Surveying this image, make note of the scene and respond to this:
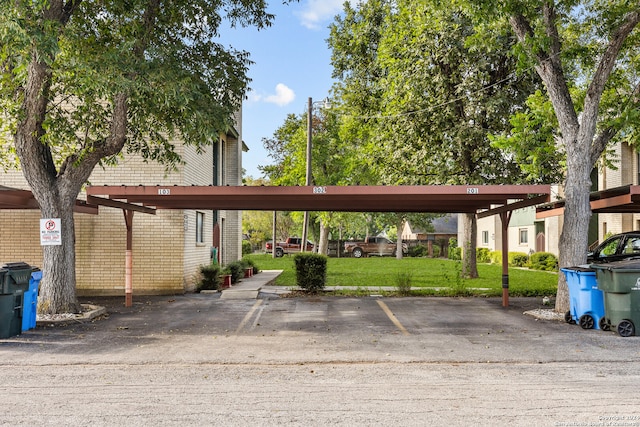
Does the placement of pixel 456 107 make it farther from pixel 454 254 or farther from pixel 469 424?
pixel 454 254

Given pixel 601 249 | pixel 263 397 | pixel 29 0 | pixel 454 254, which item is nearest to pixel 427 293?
pixel 601 249

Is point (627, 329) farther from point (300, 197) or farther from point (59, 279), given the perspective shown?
point (59, 279)

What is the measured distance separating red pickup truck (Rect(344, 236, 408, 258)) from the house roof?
30.7 m

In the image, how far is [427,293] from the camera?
16375 mm

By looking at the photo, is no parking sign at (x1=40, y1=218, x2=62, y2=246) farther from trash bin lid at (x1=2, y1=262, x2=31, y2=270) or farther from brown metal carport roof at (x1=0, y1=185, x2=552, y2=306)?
trash bin lid at (x1=2, y1=262, x2=31, y2=270)

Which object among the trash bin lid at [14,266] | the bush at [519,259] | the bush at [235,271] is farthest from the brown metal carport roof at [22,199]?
the bush at [519,259]

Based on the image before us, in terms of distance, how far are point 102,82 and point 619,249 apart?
1318 centimetres

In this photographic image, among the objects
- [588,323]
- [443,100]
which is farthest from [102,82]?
[443,100]

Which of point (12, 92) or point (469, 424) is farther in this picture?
point (12, 92)

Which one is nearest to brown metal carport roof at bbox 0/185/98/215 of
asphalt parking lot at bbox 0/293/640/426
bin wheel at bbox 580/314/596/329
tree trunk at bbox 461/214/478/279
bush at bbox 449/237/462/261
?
asphalt parking lot at bbox 0/293/640/426

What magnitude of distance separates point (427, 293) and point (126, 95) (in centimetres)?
1015

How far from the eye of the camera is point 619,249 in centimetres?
1453

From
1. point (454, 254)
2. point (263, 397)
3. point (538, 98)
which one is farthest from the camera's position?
point (454, 254)

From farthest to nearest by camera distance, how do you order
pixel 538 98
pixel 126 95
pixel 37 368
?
pixel 538 98, pixel 126 95, pixel 37 368
